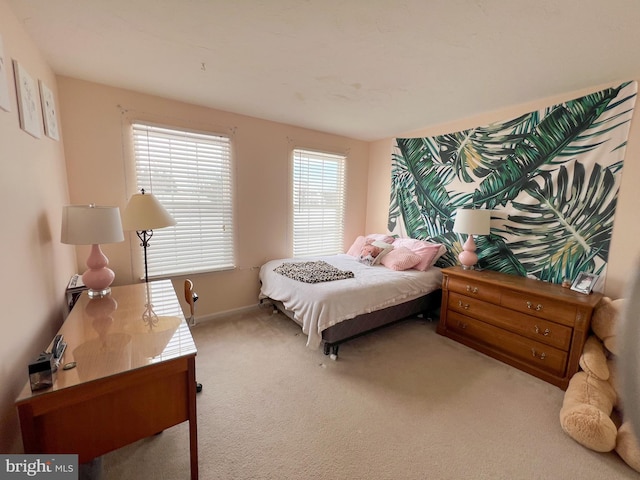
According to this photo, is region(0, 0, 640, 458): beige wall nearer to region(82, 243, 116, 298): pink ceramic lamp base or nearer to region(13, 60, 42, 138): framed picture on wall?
region(13, 60, 42, 138): framed picture on wall

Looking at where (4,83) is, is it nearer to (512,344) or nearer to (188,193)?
(188,193)

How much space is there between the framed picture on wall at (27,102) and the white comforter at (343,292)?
2.07 meters

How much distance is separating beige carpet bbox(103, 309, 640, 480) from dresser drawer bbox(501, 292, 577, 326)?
53 centimetres

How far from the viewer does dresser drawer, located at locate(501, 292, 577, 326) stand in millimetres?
2127

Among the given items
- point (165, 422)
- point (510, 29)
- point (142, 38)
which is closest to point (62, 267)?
point (165, 422)

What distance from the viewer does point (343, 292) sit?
2.44m

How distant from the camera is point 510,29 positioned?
1591mm

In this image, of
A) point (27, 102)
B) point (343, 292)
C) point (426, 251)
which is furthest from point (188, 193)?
point (426, 251)

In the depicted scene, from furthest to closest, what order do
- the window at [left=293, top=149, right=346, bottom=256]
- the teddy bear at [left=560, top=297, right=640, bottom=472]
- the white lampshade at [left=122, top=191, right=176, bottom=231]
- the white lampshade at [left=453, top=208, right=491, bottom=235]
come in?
the window at [left=293, top=149, right=346, bottom=256], the white lampshade at [left=453, top=208, right=491, bottom=235], the white lampshade at [left=122, top=191, right=176, bottom=231], the teddy bear at [left=560, top=297, right=640, bottom=472]

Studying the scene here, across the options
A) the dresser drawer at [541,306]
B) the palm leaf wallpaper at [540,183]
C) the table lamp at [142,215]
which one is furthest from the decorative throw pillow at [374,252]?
the table lamp at [142,215]

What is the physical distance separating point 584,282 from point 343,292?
6.48ft

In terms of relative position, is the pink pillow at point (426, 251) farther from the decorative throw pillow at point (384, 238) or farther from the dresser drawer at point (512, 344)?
the dresser drawer at point (512, 344)

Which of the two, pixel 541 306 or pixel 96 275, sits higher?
pixel 96 275

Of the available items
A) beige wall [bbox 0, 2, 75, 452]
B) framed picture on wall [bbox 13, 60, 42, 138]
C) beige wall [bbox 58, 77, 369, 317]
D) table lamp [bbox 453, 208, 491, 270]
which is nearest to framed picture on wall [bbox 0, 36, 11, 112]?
beige wall [bbox 0, 2, 75, 452]
